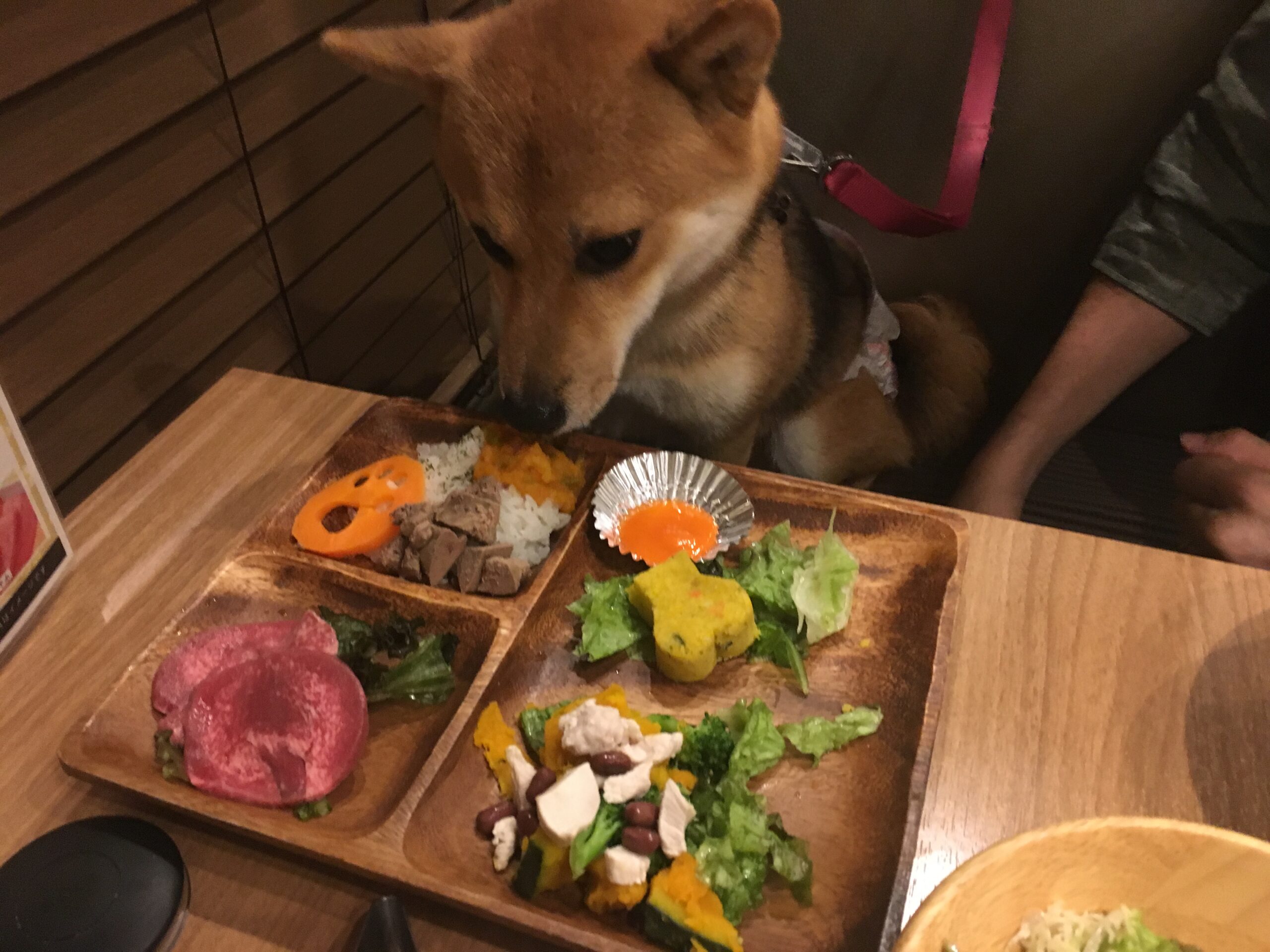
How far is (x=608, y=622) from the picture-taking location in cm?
85

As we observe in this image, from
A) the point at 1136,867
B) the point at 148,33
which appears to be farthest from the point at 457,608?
the point at 148,33

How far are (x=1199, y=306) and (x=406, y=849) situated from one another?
1391 millimetres

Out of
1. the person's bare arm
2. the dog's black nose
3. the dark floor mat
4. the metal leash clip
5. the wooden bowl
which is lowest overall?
the dark floor mat

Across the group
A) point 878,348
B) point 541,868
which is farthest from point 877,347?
point 541,868

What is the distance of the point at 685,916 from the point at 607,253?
2.21 feet

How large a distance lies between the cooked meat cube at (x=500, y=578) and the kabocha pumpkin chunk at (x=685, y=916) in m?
0.35

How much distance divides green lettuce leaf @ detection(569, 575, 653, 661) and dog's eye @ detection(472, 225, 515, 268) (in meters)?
0.40

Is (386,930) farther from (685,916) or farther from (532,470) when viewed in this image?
(532,470)

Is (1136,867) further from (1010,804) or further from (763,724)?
(763,724)

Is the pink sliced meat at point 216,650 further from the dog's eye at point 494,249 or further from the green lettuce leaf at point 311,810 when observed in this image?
the dog's eye at point 494,249

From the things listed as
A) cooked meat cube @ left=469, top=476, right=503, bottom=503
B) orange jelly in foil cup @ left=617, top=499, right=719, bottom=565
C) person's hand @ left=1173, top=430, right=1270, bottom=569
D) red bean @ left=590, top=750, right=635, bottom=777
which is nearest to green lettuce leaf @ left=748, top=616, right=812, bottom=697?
orange jelly in foil cup @ left=617, top=499, right=719, bottom=565

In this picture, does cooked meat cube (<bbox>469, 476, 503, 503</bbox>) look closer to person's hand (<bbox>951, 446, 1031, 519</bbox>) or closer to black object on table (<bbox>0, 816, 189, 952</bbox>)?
black object on table (<bbox>0, 816, 189, 952</bbox>)

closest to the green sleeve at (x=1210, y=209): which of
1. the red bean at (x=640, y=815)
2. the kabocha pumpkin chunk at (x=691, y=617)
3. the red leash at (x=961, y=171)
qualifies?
the red leash at (x=961, y=171)

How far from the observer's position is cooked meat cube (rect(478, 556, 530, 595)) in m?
0.89
